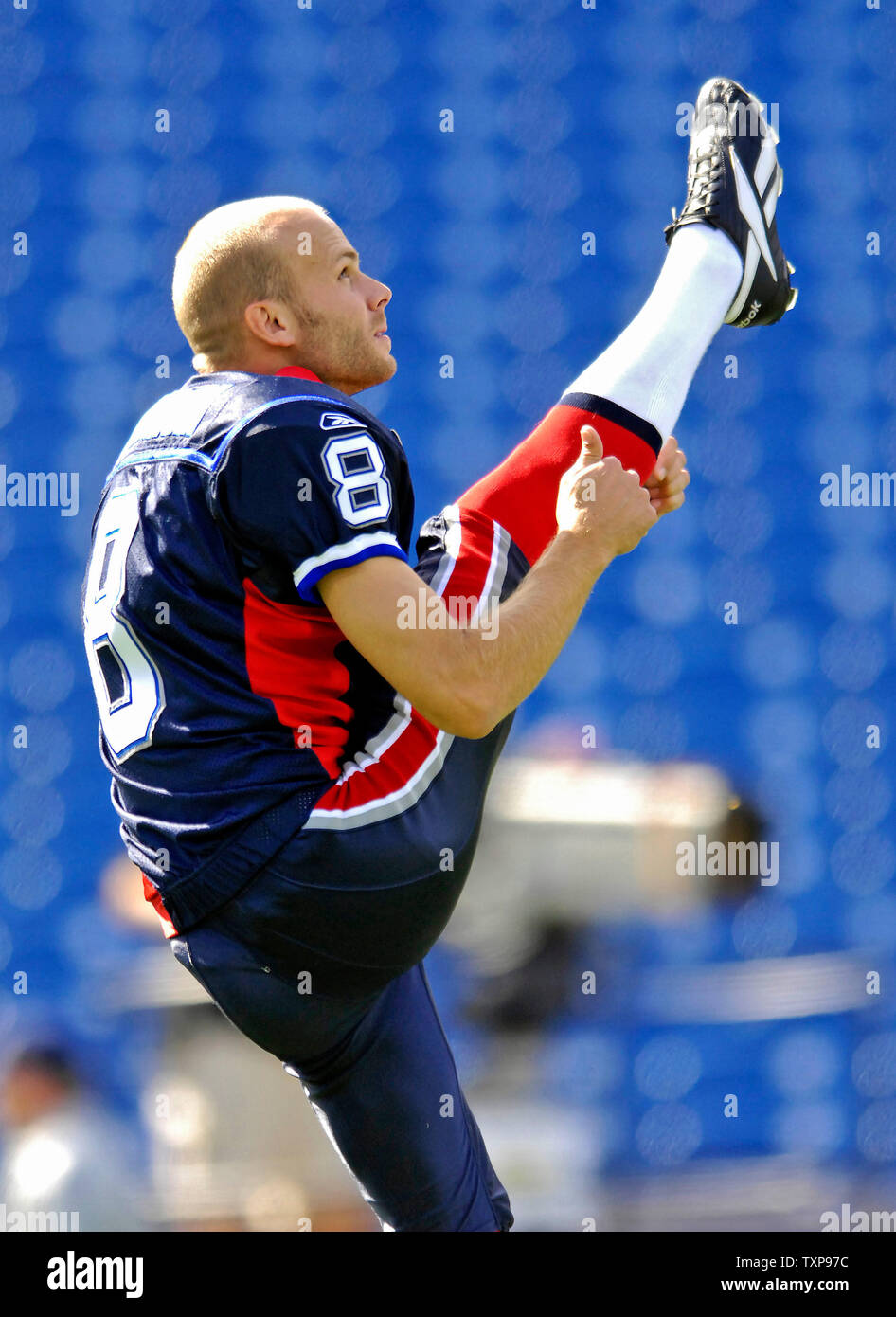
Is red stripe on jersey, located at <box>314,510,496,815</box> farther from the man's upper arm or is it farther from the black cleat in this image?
the black cleat

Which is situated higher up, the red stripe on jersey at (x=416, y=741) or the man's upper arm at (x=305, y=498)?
→ the man's upper arm at (x=305, y=498)

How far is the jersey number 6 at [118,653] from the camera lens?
1.05 metres

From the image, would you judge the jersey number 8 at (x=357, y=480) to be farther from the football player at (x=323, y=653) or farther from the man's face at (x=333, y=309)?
the man's face at (x=333, y=309)

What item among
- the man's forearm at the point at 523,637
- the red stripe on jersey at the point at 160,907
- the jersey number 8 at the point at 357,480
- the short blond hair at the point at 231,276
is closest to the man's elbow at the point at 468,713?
the man's forearm at the point at 523,637

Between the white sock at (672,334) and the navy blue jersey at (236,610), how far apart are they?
202mm

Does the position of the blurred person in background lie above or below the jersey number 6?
below

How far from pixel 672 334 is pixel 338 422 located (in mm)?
332

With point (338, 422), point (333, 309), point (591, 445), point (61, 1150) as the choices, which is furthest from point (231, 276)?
point (61, 1150)

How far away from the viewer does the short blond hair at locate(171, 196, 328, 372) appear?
3.77 feet

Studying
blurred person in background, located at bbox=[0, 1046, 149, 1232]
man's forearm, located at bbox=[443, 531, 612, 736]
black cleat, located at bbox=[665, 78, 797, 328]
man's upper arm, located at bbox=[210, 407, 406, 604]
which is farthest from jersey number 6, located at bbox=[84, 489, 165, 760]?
blurred person in background, located at bbox=[0, 1046, 149, 1232]

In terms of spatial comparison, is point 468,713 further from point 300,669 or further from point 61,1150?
point 61,1150

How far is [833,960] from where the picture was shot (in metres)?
2.54

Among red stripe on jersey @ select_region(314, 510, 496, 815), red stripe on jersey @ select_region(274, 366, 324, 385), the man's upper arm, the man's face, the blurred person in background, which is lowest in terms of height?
the blurred person in background
